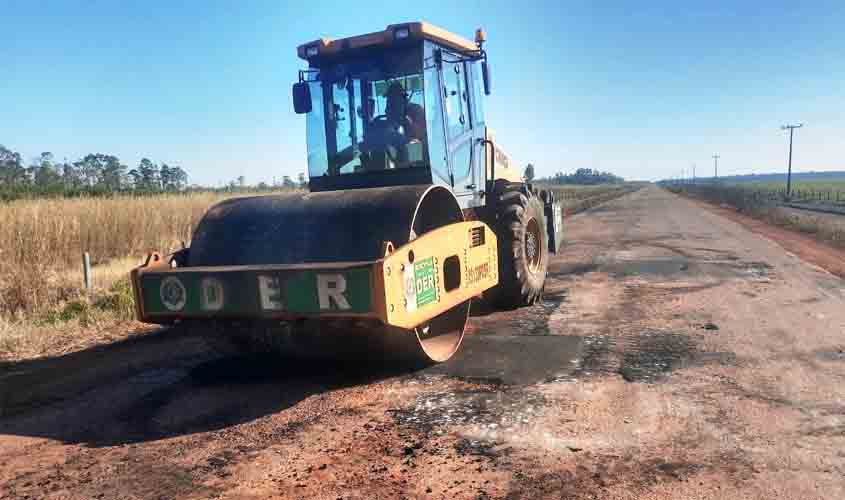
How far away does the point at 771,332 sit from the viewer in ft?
19.5

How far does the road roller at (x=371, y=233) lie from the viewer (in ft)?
13.3

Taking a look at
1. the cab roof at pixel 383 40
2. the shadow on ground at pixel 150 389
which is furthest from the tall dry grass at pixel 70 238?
the cab roof at pixel 383 40

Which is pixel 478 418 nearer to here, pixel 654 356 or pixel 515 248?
pixel 654 356

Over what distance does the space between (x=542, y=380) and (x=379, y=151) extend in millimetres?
2802

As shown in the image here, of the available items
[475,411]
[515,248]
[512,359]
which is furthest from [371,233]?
[515,248]

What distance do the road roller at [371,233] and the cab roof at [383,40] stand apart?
13mm

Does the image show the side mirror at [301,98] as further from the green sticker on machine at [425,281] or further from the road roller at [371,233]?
the green sticker on machine at [425,281]

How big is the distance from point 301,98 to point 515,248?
9.42 feet

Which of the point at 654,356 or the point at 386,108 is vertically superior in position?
the point at 386,108

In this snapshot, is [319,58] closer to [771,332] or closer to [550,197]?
[550,197]

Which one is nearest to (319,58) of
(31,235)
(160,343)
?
(160,343)

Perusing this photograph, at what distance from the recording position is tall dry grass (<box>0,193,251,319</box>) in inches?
314

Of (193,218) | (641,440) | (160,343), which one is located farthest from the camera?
(193,218)

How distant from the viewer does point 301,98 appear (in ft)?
20.7
